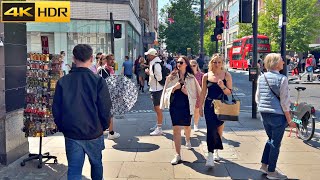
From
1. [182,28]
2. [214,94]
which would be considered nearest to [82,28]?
[214,94]

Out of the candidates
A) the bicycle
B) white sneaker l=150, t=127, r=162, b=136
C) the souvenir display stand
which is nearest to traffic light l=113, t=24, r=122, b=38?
white sneaker l=150, t=127, r=162, b=136

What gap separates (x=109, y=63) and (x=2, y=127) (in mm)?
3116

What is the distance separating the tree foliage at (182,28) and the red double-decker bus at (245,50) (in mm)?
5043

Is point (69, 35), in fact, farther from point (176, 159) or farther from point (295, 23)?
point (295, 23)

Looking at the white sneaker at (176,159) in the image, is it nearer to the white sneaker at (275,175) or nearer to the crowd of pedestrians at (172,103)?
the crowd of pedestrians at (172,103)

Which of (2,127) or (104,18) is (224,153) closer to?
(2,127)

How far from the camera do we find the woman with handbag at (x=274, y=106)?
5145mm

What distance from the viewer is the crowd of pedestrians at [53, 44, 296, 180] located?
3887 millimetres

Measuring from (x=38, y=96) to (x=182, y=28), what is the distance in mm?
40937

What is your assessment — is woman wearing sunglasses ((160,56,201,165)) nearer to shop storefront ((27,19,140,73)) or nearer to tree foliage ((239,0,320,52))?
shop storefront ((27,19,140,73))

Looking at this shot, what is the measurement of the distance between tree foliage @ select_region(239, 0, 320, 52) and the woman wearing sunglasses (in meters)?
38.9

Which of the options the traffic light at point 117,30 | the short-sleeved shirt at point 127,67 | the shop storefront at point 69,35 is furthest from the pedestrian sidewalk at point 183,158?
the shop storefront at point 69,35

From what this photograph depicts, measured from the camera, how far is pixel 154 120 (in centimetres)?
1002

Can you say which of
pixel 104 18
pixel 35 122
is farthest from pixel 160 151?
pixel 104 18
